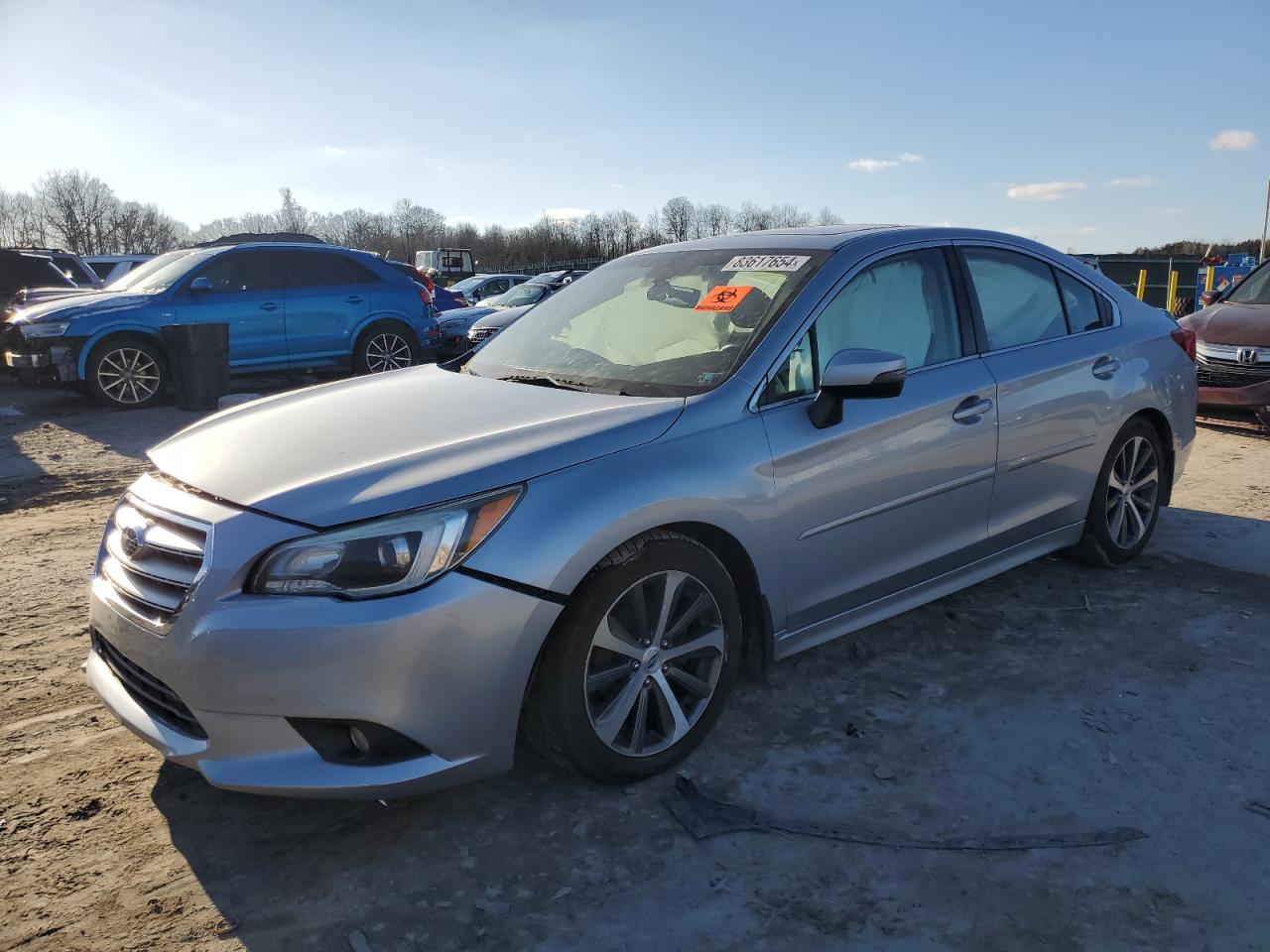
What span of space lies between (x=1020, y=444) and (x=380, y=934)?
2899 mm

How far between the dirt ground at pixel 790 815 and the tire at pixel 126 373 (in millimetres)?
6651

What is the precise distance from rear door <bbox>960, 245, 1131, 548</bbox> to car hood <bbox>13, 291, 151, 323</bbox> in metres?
8.97

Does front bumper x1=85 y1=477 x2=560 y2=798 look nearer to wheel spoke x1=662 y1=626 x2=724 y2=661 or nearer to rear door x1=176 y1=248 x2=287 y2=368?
wheel spoke x1=662 y1=626 x2=724 y2=661

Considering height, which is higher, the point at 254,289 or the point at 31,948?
the point at 254,289

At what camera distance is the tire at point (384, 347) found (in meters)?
11.0

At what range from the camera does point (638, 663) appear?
8.96ft

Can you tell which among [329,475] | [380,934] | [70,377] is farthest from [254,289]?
[380,934]

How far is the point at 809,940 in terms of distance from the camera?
2.17m

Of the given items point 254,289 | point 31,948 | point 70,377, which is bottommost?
point 31,948

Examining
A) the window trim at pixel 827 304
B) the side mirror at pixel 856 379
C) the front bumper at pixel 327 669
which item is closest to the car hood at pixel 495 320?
the window trim at pixel 827 304

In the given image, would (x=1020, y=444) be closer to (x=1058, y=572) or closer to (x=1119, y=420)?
(x=1119, y=420)

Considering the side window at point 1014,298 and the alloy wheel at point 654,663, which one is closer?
the alloy wheel at point 654,663

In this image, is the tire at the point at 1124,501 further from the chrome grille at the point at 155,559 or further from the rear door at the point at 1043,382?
the chrome grille at the point at 155,559

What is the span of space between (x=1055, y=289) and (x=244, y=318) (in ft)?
28.5
